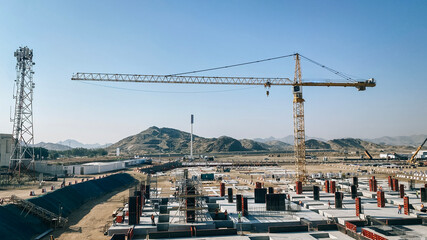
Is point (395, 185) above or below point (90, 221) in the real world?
above

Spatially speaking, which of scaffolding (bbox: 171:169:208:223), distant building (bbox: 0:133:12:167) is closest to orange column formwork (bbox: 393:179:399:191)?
scaffolding (bbox: 171:169:208:223)

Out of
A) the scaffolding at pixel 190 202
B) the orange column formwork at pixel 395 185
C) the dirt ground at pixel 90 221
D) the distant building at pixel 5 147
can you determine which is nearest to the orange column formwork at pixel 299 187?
the orange column formwork at pixel 395 185

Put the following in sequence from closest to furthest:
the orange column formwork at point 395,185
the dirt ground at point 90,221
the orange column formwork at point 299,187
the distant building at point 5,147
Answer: the dirt ground at point 90,221 < the orange column formwork at point 299,187 < the orange column formwork at point 395,185 < the distant building at point 5,147

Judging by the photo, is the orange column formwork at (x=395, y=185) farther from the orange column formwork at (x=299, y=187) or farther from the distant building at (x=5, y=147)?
the distant building at (x=5, y=147)

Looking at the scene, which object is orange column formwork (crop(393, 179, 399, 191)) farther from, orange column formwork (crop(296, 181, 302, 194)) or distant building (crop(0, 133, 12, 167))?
distant building (crop(0, 133, 12, 167))

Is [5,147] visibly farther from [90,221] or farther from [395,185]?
[395,185]

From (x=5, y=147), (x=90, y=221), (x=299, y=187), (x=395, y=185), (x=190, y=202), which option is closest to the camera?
(x=190, y=202)

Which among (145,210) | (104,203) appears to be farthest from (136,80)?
(145,210)

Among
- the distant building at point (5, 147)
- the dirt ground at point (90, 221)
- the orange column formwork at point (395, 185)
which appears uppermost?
the distant building at point (5, 147)

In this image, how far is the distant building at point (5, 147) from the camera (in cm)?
6203

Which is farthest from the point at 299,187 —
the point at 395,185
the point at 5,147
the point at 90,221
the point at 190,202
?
the point at 5,147

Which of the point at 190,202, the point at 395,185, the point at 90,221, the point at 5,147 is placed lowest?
the point at 90,221

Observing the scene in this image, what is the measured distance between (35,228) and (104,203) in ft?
43.4

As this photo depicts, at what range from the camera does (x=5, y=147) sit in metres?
62.9
